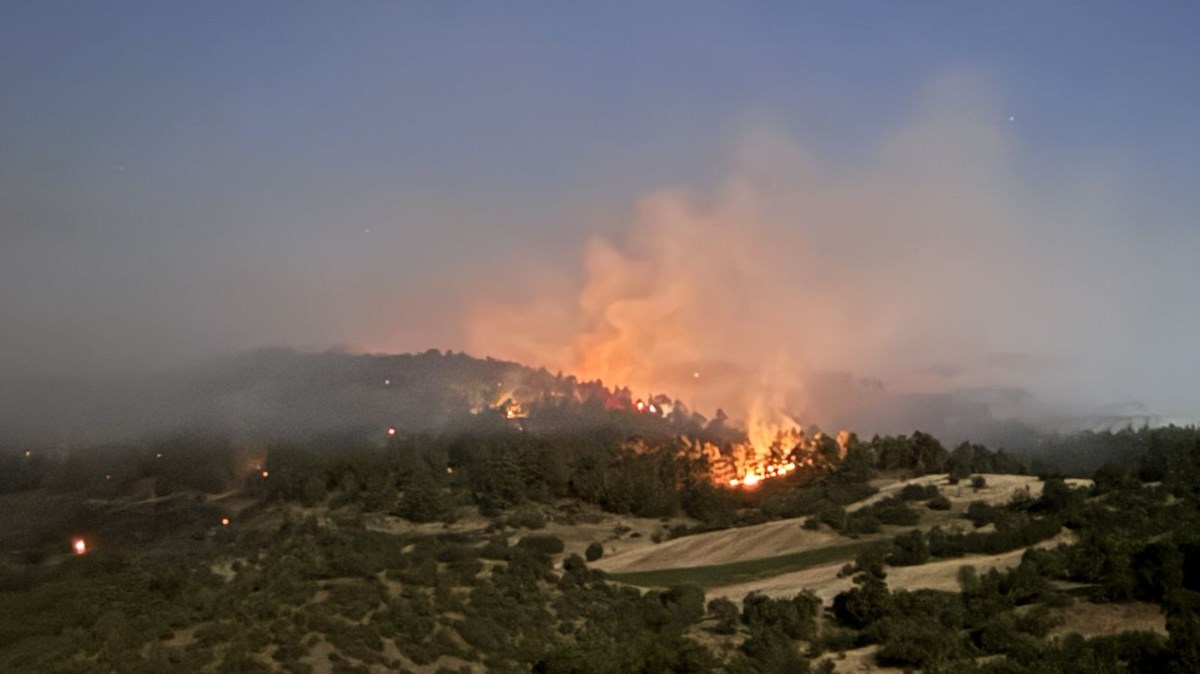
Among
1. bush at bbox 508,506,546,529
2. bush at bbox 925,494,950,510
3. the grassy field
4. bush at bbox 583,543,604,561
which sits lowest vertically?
the grassy field

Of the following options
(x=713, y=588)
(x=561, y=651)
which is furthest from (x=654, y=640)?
(x=713, y=588)

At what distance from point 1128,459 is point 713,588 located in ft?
228

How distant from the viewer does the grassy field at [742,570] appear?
50812mm

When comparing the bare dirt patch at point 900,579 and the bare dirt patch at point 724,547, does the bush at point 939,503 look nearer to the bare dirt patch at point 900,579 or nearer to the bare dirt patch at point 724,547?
the bare dirt patch at point 724,547

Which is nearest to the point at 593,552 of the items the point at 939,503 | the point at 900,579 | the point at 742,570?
the point at 742,570

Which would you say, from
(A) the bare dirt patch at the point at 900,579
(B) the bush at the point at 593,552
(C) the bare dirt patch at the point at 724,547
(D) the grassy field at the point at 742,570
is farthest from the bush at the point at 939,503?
(A) the bare dirt patch at the point at 900,579

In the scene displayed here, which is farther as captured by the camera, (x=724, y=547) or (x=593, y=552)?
(x=724, y=547)

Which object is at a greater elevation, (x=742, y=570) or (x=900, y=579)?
(x=900, y=579)

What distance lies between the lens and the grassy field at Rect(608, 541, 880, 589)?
50812 mm

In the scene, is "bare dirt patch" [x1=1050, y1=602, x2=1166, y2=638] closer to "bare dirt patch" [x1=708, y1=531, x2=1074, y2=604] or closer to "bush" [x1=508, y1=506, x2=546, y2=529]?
"bare dirt patch" [x1=708, y1=531, x2=1074, y2=604]

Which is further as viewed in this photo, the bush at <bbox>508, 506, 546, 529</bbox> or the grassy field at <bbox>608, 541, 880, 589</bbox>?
the bush at <bbox>508, 506, 546, 529</bbox>

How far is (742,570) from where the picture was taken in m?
55.6

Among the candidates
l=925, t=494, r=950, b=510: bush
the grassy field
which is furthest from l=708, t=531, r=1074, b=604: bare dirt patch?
l=925, t=494, r=950, b=510: bush

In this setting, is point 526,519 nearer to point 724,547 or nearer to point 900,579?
point 724,547
